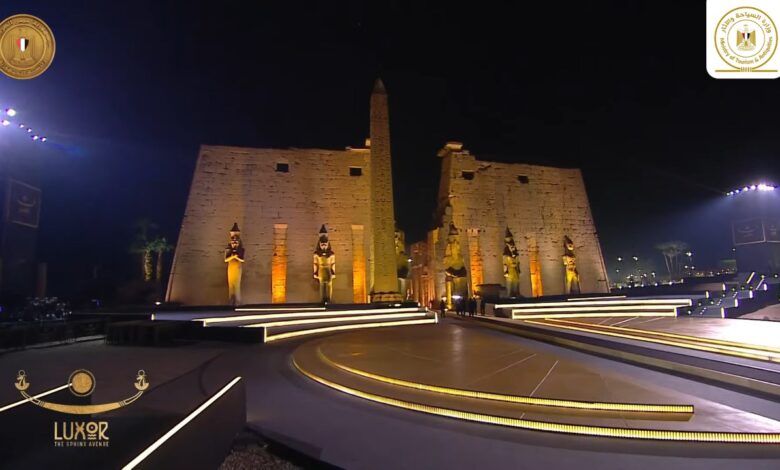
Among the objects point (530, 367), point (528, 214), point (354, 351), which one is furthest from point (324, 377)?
point (528, 214)

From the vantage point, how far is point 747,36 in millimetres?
4867

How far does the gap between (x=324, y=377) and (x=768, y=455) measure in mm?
3845

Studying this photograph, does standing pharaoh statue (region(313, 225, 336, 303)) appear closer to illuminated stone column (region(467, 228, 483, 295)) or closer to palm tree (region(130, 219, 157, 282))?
illuminated stone column (region(467, 228, 483, 295))

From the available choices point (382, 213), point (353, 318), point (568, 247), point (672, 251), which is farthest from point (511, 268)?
point (672, 251)

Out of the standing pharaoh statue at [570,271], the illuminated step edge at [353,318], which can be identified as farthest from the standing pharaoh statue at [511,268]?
the illuminated step edge at [353,318]

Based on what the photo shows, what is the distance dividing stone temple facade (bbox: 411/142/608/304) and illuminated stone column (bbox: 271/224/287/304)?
7.60m

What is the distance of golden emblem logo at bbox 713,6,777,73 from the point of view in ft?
15.9

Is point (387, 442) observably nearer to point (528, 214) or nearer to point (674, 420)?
point (674, 420)

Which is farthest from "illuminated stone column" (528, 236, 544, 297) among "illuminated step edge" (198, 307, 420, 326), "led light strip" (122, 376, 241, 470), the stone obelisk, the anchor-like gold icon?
the anchor-like gold icon

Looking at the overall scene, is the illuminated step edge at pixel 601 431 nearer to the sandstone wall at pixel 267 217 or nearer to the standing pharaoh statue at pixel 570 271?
the sandstone wall at pixel 267 217

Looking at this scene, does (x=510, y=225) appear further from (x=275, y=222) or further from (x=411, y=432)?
(x=411, y=432)

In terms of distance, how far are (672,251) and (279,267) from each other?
33334 millimetres

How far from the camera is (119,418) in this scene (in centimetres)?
260

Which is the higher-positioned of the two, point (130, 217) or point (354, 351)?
point (130, 217)
